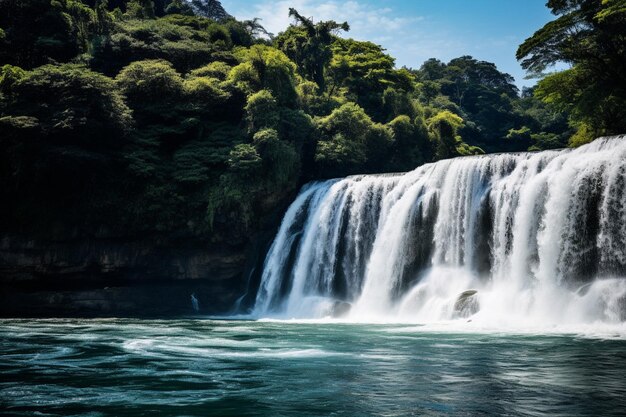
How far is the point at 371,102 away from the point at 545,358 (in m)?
34.8

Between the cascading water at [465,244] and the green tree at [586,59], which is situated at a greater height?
the green tree at [586,59]

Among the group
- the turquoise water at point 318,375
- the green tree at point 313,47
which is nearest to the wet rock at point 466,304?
the turquoise water at point 318,375

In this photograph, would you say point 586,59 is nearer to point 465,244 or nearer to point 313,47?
point 465,244

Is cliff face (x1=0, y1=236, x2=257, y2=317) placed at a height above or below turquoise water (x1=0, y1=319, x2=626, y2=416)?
above

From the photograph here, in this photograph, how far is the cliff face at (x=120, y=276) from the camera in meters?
27.4

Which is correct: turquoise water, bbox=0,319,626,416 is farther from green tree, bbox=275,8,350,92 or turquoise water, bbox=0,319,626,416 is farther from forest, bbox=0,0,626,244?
green tree, bbox=275,8,350,92

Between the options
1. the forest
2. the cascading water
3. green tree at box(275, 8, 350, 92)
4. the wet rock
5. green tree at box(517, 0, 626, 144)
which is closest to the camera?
the cascading water

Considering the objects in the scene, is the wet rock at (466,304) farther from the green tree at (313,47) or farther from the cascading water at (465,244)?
the green tree at (313,47)

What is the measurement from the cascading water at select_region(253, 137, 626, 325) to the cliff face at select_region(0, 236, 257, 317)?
2833 mm

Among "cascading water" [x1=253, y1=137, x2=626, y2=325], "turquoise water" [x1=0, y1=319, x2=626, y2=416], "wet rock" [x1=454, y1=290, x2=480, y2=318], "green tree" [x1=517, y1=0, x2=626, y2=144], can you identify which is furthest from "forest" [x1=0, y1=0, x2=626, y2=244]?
"turquoise water" [x1=0, y1=319, x2=626, y2=416]

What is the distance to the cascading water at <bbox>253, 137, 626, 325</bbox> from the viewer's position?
17562mm

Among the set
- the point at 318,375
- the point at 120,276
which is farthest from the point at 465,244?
the point at 120,276

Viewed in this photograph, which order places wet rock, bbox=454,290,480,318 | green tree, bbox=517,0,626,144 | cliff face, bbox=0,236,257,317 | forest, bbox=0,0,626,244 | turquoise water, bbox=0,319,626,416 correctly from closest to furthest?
1. turquoise water, bbox=0,319,626,416
2. wet rock, bbox=454,290,480,318
3. green tree, bbox=517,0,626,144
4. forest, bbox=0,0,626,244
5. cliff face, bbox=0,236,257,317

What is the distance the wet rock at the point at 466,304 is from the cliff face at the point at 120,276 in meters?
13.1
